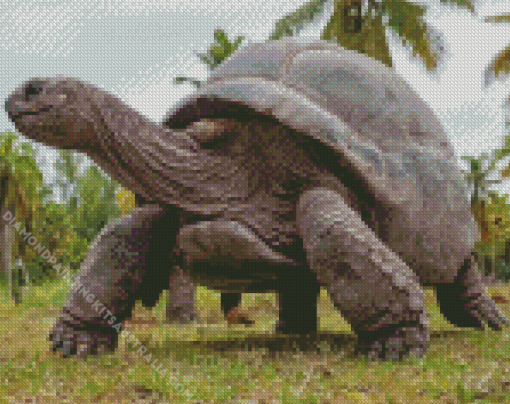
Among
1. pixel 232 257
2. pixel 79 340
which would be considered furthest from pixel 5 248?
pixel 232 257

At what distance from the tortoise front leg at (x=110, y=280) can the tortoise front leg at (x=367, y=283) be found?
1.11m

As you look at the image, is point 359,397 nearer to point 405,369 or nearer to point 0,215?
point 405,369

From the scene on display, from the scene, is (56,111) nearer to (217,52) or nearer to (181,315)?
(181,315)

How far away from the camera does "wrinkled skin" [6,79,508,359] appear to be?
4.21 meters

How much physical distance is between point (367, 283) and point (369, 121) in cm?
123

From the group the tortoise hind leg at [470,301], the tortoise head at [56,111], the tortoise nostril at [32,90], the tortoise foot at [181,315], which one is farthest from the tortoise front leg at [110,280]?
the tortoise foot at [181,315]

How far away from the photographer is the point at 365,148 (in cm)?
459

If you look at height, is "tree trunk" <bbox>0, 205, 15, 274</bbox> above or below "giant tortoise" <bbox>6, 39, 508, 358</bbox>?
below

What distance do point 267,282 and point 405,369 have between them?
1358 millimetres

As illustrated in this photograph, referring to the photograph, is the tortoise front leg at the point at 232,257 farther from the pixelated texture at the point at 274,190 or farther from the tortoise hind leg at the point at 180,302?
the tortoise hind leg at the point at 180,302

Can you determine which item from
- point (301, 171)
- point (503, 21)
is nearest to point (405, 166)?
point (301, 171)

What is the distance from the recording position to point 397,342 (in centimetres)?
422

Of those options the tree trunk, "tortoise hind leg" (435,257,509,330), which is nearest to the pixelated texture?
"tortoise hind leg" (435,257,509,330)

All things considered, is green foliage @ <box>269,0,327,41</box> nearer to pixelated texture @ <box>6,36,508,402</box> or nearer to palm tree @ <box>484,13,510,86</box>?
palm tree @ <box>484,13,510,86</box>
